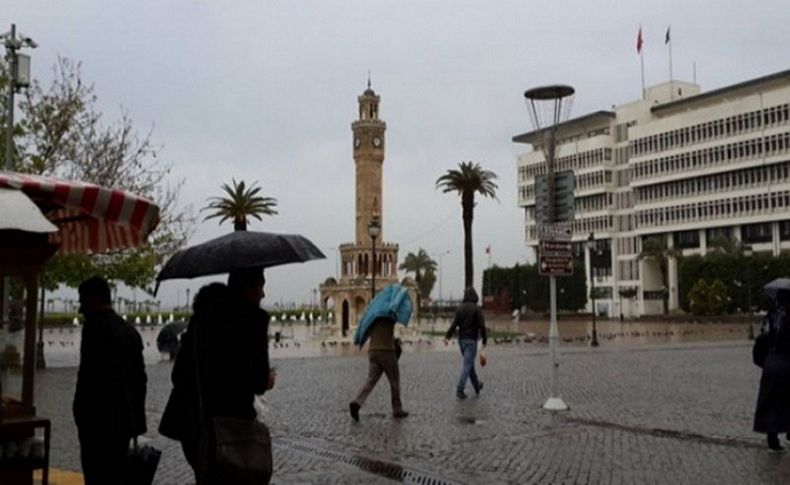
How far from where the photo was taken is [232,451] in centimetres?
521

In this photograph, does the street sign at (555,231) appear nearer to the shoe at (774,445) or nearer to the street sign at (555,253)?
the street sign at (555,253)

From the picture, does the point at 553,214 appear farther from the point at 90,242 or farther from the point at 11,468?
the point at 11,468

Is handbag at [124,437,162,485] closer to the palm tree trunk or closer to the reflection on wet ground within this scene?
the reflection on wet ground

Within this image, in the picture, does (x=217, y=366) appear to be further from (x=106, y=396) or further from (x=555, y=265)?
(x=555, y=265)

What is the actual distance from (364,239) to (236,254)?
65329mm

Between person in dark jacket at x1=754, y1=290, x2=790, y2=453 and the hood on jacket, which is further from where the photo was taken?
the hood on jacket

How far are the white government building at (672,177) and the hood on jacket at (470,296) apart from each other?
2412 inches

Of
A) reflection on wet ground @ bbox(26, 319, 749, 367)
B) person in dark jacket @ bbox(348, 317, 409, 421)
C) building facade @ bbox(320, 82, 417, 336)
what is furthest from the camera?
building facade @ bbox(320, 82, 417, 336)

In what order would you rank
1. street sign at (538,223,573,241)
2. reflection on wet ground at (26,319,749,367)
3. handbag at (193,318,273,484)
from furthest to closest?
reflection on wet ground at (26,319,749,367) → street sign at (538,223,573,241) → handbag at (193,318,273,484)

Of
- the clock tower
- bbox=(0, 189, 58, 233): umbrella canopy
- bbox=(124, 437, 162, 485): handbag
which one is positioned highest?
the clock tower

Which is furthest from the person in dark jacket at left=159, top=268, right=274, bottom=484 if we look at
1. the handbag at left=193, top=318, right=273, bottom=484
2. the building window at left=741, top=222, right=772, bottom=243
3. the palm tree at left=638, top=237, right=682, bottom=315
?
the palm tree at left=638, top=237, right=682, bottom=315

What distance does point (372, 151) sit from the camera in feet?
236

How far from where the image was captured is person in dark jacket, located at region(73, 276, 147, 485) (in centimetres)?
608

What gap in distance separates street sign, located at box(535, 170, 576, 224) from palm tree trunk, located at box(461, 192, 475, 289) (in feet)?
119
